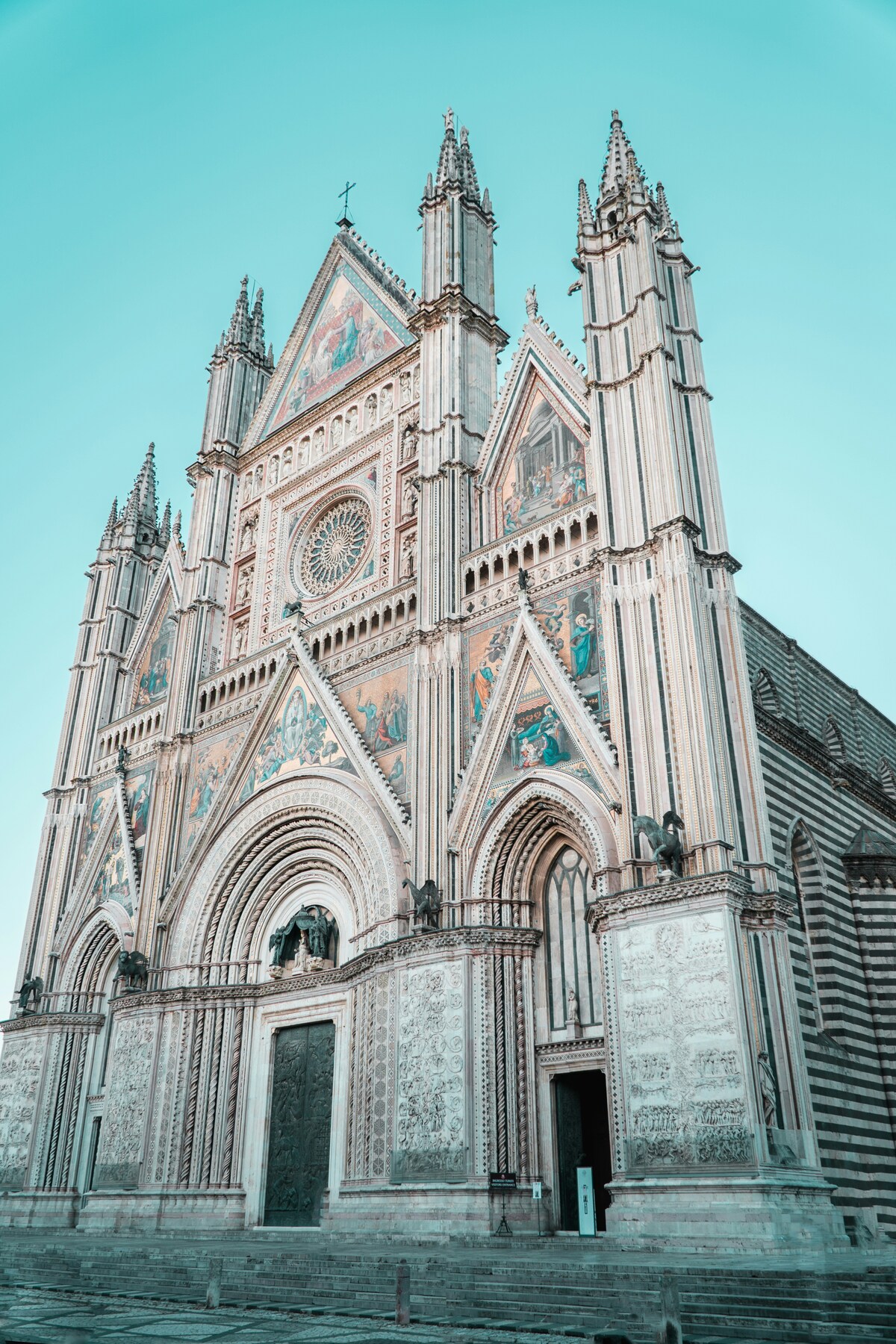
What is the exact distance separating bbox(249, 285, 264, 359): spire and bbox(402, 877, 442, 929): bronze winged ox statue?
67.9 ft

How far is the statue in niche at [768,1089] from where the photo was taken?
598 inches

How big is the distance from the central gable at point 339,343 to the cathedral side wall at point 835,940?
12.6m

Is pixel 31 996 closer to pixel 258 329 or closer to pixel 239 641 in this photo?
pixel 239 641

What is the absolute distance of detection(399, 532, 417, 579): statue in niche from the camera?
25781 mm

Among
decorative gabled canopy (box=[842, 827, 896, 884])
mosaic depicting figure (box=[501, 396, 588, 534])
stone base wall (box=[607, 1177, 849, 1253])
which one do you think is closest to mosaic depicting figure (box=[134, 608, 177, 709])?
mosaic depicting figure (box=[501, 396, 588, 534])

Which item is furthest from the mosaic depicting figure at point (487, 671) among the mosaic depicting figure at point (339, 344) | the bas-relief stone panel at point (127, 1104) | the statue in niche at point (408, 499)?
the mosaic depicting figure at point (339, 344)

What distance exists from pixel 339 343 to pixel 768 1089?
76.3 feet

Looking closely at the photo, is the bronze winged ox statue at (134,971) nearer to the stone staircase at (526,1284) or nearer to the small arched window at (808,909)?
the stone staircase at (526,1284)

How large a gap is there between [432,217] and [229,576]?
11.0 meters

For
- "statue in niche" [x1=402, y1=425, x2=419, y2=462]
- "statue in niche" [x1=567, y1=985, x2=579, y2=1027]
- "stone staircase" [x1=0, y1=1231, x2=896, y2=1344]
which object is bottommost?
"stone staircase" [x1=0, y1=1231, x2=896, y2=1344]

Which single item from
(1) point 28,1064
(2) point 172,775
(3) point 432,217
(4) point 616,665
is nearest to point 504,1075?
(4) point 616,665

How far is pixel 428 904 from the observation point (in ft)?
65.8

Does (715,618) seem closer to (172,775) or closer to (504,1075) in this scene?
(504,1075)

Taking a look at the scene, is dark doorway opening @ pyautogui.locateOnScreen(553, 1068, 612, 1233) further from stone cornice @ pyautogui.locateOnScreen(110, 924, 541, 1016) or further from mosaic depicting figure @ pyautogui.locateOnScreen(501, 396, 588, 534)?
mosaic depicting figure @ pyautogui.locateOnScreen(501, 396, 588, 534)
